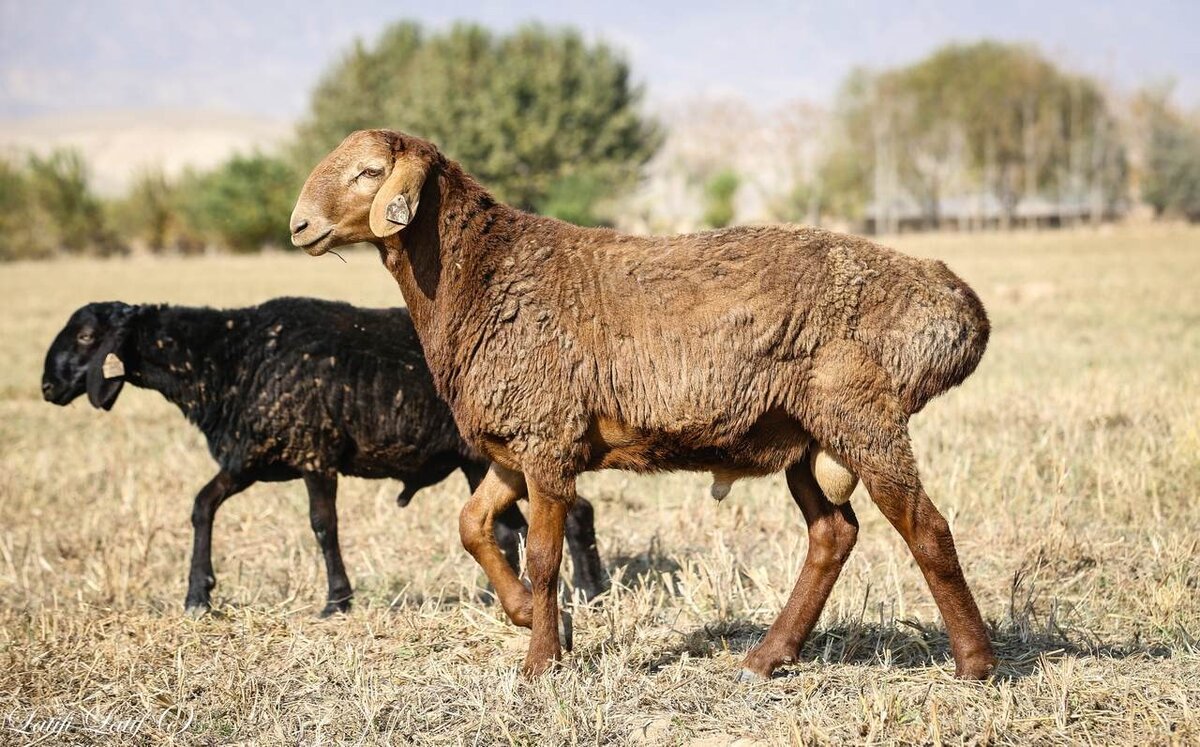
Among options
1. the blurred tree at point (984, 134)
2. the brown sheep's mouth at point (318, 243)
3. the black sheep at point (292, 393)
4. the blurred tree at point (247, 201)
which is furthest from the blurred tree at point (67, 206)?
the brown sheep's mouth at point (318, 243)

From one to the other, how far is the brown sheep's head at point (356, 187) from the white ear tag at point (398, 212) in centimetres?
7

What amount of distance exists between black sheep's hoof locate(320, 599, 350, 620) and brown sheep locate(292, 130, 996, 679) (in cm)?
194

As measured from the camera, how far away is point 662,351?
5.25 metres

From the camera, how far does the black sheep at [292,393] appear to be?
7.45 metres

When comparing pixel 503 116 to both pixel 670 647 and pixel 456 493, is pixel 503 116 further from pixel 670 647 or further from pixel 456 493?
pixel 670 647

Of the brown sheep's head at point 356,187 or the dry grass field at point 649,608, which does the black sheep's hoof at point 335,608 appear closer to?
the dry grass field at point 649,608

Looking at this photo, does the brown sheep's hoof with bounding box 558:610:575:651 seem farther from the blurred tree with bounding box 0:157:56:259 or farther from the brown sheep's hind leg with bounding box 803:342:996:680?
the blurred tree with bounding box 0:157:56:259

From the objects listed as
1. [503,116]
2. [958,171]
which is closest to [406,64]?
[503,116]

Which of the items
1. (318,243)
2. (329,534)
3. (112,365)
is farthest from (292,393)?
(318,243)

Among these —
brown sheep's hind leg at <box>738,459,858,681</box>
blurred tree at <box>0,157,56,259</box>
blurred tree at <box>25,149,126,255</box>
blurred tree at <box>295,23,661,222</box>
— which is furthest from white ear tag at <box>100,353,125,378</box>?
blurred tree at <box>25,149,126,255</box>

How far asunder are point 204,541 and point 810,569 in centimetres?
395

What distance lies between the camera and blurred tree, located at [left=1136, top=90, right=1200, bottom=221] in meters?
81.1

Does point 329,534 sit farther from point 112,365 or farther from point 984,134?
point 984,134

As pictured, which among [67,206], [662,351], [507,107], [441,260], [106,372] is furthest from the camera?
[67,206]
